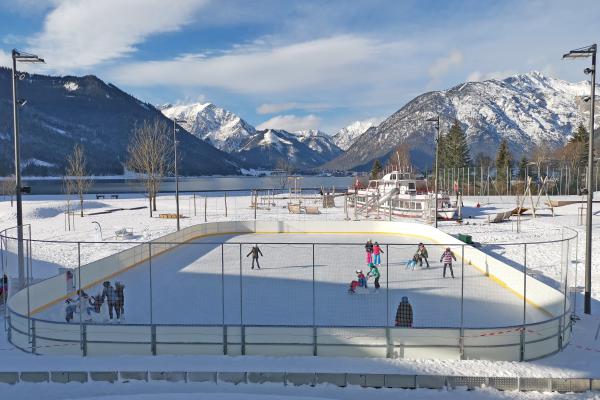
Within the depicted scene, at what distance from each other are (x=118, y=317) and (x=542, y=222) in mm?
32109

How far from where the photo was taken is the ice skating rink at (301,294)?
1351 cm

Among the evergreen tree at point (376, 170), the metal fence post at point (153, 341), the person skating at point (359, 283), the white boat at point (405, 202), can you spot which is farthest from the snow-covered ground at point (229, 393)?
the evergreen tree at point (376, 170)

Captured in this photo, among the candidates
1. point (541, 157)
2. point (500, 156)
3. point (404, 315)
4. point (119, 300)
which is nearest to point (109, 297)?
point (119, 300)

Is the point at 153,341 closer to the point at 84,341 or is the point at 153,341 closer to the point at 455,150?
the point at 84,341

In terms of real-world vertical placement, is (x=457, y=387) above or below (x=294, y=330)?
below

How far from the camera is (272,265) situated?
21.4 meters

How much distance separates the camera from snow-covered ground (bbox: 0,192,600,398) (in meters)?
10.6

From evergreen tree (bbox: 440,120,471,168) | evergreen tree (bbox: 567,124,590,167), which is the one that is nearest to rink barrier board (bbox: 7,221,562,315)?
evergreen tree (bbox: 567,124,590,167)

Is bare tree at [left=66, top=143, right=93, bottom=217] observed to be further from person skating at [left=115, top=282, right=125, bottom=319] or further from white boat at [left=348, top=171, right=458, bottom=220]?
person skating at [left=115, top=282, right=125, bottom=319]

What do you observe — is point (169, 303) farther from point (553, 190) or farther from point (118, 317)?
point (553, 190)

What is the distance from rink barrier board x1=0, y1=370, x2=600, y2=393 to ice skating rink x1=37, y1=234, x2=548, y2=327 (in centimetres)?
183

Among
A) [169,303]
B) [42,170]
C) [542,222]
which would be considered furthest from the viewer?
[42,170]

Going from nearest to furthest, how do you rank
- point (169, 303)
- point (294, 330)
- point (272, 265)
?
point (294, 330), point (169, 303), point (272, 265)

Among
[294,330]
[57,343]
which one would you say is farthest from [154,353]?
[294,330]
